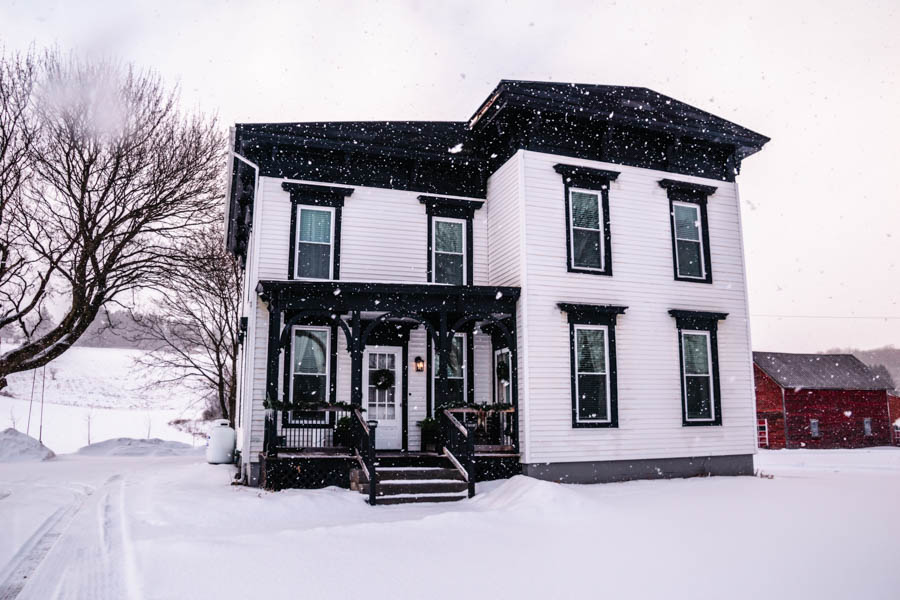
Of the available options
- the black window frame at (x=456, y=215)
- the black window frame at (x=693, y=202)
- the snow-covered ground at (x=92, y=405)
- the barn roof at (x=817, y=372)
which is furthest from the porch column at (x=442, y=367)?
the barn roof at (x=817, y=372)

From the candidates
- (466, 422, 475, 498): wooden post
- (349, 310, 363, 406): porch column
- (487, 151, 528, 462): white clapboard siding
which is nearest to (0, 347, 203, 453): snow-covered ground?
(349, 310, 363, 406): porch column

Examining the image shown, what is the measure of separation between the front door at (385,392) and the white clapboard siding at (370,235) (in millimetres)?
1539

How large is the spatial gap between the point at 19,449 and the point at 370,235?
15853 millimetres

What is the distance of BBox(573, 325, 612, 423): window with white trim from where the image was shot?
1245 centimetres

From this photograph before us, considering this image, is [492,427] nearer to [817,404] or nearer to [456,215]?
[456,215]

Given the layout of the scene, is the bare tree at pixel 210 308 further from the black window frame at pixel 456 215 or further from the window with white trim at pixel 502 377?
the window with white trim at pixel 502 377

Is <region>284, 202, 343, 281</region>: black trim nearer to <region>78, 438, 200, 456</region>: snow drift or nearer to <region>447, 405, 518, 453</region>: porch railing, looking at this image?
<region>447, 405, 518, 453</region>: porch railing

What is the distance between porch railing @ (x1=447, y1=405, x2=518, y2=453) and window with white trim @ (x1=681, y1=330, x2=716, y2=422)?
146 inches

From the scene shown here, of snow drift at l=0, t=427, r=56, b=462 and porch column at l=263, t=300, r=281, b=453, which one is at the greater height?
porch column at l=263, t=300, r=281, b=453

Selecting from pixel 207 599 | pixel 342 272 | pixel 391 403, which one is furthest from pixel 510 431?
pixel 207 599

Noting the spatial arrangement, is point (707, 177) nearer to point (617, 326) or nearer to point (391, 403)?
point (617, 326)

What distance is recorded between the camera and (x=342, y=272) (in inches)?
510

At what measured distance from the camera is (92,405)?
1806 inches

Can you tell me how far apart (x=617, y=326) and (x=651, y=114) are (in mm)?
4554
